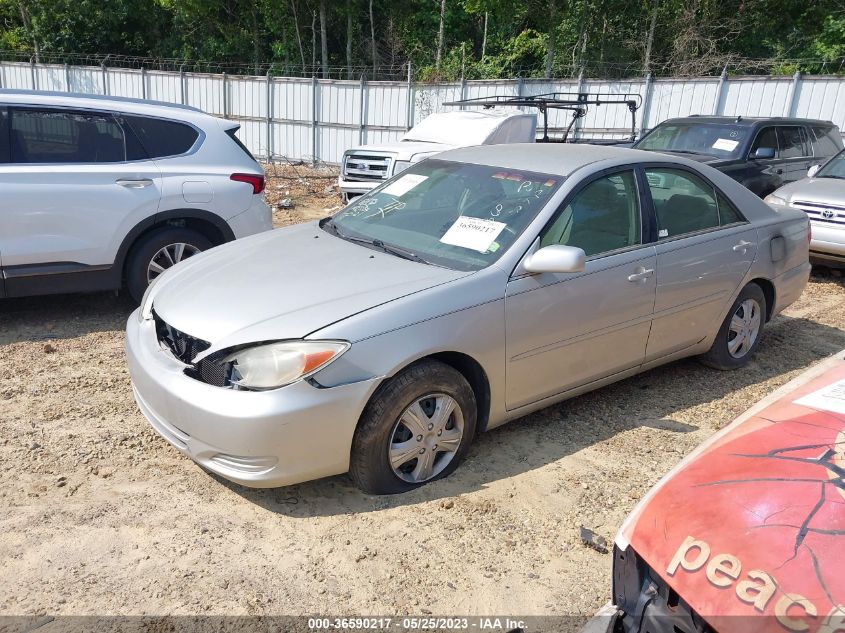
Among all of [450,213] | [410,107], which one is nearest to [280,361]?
[450,213]

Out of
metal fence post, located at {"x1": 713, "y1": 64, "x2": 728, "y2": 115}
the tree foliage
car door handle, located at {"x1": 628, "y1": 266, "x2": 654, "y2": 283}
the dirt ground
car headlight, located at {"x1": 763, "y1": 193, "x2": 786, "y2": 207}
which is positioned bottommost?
the dirt ground

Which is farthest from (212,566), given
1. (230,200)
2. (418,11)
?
(418,11)

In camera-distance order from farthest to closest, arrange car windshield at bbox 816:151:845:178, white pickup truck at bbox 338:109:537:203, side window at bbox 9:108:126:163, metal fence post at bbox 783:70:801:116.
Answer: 1. metal fence post at bbox 783:70:801:116
2. white pickup truck at bbox 338:109:537:203
3. car windshield at bbox 816:151:845:178
4. side window at bbox 9:108:126:163

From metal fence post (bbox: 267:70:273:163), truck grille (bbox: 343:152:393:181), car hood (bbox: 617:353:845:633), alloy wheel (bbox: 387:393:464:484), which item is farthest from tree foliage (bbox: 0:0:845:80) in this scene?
car hood (bbox: 617:353:845:633)

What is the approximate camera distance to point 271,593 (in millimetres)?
2828

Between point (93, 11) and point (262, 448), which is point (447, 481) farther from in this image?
point (93, 11)

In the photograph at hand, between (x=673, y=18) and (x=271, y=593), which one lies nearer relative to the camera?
(x=271, y=593)

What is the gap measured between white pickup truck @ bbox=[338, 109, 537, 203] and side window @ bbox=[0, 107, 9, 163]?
18.0 feet

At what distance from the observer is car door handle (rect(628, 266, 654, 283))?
4.16 m

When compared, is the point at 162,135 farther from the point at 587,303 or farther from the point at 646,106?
the point at 646,106

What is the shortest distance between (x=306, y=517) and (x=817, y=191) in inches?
293

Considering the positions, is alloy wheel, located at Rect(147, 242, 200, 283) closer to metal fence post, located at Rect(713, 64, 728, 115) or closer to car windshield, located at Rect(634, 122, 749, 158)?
car windshield, located at Rect(634, 122, 749, 158)

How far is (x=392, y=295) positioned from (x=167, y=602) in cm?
159

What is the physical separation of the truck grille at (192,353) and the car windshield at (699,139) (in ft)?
27.1
